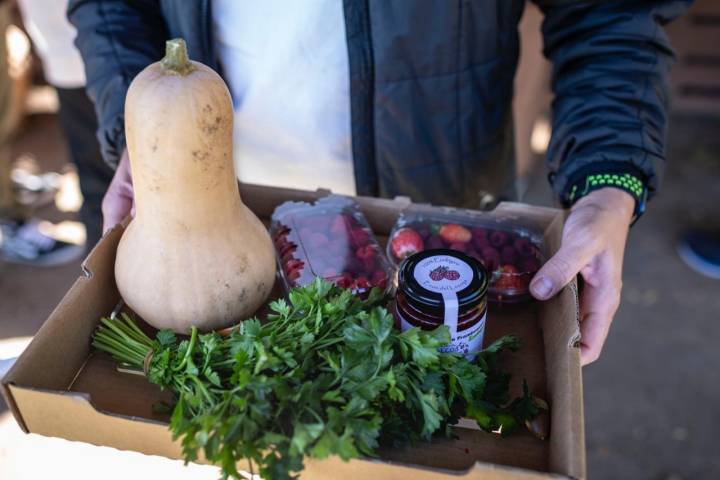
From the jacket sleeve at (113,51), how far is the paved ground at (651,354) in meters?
0.91

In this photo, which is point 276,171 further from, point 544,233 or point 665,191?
point 665,191

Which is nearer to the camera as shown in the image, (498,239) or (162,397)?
(162,397)

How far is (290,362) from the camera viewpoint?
949 millimetres

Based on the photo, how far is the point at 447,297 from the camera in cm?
101

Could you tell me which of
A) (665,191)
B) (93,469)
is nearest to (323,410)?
(93,469)

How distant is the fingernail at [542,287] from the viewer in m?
1.15

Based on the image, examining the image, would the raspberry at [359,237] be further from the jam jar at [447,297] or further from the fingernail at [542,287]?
the fingernail at [542,287]

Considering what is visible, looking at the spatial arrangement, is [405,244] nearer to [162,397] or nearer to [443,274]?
[443,274]

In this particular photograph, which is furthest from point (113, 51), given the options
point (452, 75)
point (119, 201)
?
point (452, 75)

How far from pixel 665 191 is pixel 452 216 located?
2.58m

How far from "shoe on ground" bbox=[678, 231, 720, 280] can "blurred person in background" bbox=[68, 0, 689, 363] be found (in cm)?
189

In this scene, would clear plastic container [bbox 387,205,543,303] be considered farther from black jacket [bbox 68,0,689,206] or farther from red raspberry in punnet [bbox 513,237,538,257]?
black jacket [bbox 68,0,689,206]

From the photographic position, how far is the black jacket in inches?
53.1

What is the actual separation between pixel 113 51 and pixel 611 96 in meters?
1.02
